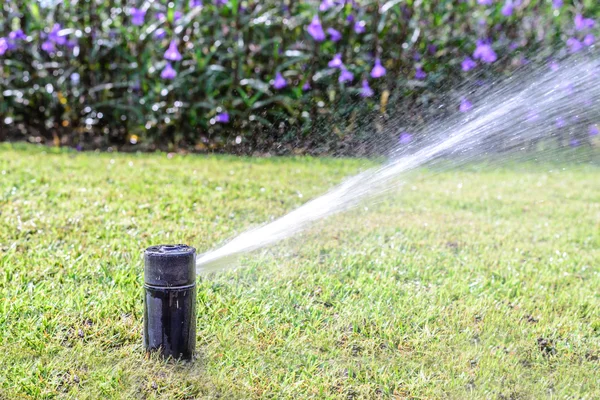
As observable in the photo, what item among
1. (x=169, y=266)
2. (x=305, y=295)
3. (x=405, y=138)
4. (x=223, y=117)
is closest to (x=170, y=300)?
(x=169, y=266)

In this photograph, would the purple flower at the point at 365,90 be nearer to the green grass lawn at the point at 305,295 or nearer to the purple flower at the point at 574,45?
the green grass lawn at the point at 305,295

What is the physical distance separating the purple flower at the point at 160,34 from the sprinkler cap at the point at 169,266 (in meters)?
4.02

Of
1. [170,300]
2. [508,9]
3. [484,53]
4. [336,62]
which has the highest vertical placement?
[508,9]

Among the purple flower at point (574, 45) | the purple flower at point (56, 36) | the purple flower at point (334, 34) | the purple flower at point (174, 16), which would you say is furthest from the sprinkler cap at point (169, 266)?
the purple flower at point (574, 45)

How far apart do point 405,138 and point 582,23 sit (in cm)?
209

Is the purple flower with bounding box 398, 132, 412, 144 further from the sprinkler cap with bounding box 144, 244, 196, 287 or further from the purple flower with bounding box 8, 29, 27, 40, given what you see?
the sprinkler cap with bounding box 144, 244, 196, 287

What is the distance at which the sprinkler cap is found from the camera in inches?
77.3

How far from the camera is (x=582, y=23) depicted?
6.40 meters

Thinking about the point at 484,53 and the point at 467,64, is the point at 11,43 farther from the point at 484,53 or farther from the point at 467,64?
the point at 484,53

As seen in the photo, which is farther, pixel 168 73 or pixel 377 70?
pixel 377 70

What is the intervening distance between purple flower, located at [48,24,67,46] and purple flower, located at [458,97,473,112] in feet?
12.0

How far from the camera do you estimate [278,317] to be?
250cm

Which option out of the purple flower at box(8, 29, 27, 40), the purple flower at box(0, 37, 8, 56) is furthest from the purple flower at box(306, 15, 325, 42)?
the purple flower at box(0, 37, 8, 56)

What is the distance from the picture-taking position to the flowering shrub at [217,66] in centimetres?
571
